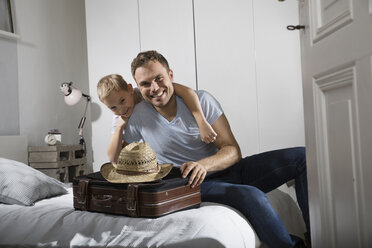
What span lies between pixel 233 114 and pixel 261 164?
134 centimetres

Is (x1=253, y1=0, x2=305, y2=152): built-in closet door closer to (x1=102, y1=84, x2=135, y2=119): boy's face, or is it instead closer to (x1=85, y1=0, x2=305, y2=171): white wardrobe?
(x1=85, y1=0, x2=305, y2=171): white wardrobe

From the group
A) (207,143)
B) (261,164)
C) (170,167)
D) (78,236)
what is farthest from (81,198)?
(261,164)

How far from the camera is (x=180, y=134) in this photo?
194cm

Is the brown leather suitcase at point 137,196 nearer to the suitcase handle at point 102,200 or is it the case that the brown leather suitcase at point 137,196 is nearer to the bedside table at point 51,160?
the suitcase handle at point 102,200

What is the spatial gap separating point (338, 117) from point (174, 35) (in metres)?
2.38

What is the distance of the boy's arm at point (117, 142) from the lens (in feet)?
6.81

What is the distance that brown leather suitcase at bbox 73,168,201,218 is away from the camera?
1.32 metres

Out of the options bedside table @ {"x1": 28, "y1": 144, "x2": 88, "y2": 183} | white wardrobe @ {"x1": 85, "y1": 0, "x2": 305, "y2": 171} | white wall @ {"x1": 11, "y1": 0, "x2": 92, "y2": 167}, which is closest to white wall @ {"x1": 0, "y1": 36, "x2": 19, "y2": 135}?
white wall @ {"x1": 11, "y1": 0, "x2": 92, "y2": 167}

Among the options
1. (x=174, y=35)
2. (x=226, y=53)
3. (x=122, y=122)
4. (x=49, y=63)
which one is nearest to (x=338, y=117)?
(x=122, y=122)

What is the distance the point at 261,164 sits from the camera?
185 centimetres

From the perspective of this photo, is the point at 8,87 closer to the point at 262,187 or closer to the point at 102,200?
the point at 102,200

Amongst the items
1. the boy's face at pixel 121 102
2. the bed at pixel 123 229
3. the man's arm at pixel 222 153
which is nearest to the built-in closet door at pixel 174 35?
the boy's face at pixel 121 102

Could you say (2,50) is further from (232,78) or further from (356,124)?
(356,124)

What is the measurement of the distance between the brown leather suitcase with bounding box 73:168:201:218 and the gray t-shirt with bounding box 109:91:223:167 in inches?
16.5
